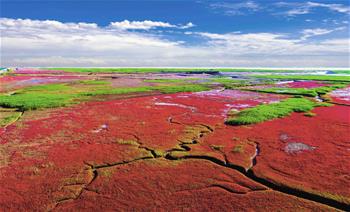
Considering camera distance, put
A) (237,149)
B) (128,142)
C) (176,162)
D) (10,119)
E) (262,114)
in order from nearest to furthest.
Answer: (176,162) < (237,149) < (128,142) < (10,119) < (262,114)

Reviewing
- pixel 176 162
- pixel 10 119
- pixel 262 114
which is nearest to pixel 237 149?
pixel 176 162

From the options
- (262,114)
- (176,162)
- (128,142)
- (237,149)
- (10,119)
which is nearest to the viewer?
(176,162)

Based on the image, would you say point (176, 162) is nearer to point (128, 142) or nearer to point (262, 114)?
point (128, 142)

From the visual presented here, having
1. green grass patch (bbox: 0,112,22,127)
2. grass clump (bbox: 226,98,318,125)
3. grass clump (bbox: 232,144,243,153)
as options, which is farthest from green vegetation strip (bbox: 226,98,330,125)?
green grass patch (bbox: 0,112,22,127)

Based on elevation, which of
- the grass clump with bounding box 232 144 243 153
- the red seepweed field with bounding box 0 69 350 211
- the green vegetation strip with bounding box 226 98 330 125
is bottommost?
the red seepweed field with bounding box 0 69 350 211

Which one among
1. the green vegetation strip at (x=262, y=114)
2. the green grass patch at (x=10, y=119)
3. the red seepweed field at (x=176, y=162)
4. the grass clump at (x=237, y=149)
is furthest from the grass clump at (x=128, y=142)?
the green grass patch at (x=10, y=119)

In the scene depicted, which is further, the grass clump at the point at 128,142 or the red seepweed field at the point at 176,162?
the grass clump at the point at 128,142

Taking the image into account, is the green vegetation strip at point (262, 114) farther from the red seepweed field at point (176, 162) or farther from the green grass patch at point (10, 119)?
the green grass patch at point (10, 119)

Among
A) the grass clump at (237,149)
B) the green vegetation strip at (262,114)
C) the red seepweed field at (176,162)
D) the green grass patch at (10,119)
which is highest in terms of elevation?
the green vegetation strip at (262,114)

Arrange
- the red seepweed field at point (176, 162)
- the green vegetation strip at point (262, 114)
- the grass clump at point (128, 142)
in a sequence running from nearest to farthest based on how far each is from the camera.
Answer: the red seepweed field at point (176, 162), the grass clump at point (128, 142), the green vegetation strip at point (262, 114)

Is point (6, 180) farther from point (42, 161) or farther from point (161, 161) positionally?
point (161, 161)

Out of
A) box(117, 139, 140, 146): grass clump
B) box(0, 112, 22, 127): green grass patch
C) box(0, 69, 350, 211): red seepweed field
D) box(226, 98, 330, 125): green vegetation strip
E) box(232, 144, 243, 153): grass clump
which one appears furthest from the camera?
box(0, 112, 22, 127): green grass patch

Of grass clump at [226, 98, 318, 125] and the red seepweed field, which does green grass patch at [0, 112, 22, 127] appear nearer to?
the red seepweed field

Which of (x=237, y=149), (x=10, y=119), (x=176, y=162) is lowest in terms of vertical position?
(x=10, y=119)
